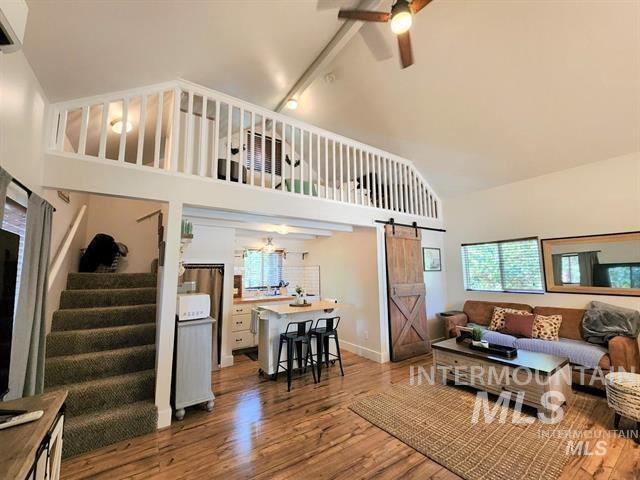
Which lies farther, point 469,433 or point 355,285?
point 355,285

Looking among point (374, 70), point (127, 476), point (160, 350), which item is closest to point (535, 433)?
point (127, 476)

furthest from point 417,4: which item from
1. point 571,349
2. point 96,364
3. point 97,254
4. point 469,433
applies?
point 97,254

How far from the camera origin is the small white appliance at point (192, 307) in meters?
2.99

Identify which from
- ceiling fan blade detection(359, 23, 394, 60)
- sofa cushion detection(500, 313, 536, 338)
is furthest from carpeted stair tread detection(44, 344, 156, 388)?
sofa cushion detection(500, 313, 536, 338)

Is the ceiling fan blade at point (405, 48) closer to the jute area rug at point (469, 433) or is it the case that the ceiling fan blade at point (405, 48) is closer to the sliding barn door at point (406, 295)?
the sliding barn door at point (406, 295)

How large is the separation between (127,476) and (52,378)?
1.40 metres

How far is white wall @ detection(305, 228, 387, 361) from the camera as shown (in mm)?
4730

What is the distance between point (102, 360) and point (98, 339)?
310mm

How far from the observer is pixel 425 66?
345 cm

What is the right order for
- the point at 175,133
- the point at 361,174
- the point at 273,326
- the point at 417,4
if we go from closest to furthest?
the point at 417,4 < the point at 175,133 < the point at 273,326 < the point at 361,174

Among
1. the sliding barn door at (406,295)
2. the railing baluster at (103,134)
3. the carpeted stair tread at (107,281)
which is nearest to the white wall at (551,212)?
the sliding barn door at (406,295)

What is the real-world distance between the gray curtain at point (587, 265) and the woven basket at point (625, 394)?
1.75m

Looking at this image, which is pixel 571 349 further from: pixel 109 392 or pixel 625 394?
pixel 109 392

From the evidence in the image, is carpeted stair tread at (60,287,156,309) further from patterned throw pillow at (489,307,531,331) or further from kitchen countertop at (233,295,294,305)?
patterned throw pillow at (489,307,531,331)
